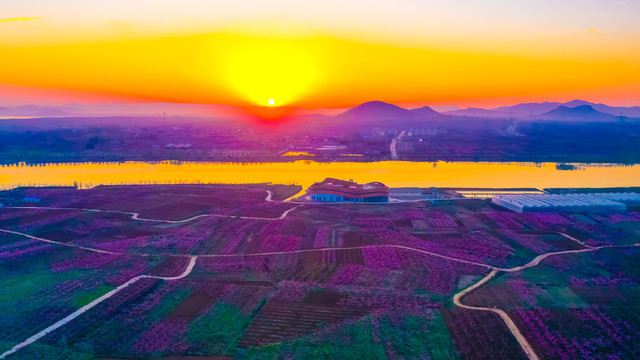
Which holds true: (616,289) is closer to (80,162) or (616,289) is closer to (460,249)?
(460,249)

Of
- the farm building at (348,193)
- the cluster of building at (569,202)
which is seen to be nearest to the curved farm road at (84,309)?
the farm building at (348,193)

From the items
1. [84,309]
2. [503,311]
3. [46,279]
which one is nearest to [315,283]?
[503,311]

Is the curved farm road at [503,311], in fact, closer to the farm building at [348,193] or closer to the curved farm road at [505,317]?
the curved farm road at [505,317]

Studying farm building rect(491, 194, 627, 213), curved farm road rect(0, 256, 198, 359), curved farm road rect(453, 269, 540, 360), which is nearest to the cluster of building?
farm building rect(491, 194, 627, 213)

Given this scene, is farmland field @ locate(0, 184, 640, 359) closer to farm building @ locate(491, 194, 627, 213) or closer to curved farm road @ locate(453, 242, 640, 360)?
curved farm road @ locate(453, 242, 640, 360)

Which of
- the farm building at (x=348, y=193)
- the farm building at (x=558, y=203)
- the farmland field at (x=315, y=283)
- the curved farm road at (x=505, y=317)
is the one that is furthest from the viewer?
the farm building at (x=348, y=193)

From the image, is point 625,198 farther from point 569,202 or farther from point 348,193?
point 348,193
